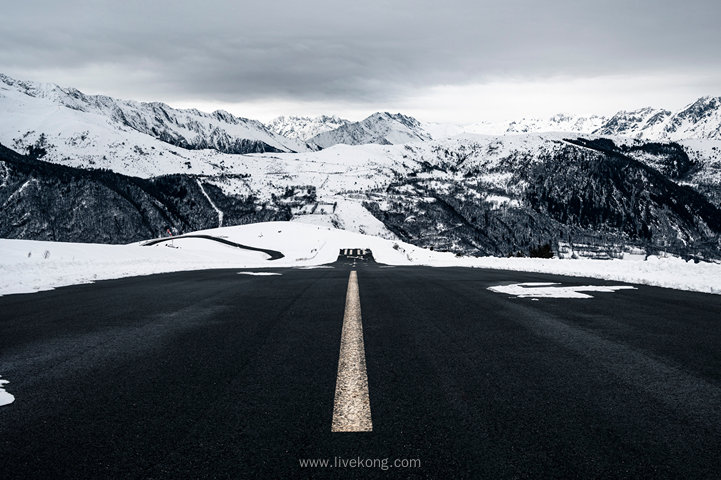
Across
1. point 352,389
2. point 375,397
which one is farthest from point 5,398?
point 375,397

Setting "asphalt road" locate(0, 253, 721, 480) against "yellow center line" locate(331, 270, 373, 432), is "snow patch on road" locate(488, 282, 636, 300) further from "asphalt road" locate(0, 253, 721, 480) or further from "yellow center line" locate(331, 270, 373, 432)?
"yellow center line" locate(331, 270, 373, 432)

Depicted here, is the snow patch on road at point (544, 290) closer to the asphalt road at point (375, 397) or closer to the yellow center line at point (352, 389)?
the asphalt road at point (375, 397)

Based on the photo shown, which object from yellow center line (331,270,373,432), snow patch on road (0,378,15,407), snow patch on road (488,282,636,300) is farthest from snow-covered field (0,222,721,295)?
yellow center line (331,270,373,432)

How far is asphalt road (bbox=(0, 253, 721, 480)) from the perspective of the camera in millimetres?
2398

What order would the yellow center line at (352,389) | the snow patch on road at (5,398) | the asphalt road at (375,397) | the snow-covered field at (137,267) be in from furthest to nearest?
1. the snow-covered field at (137,267)
2. the snow patch on road at (5,398)
3. the yellow center line at (352,389)
4. the asphalt road at (375,397)

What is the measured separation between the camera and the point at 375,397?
10.9 feet

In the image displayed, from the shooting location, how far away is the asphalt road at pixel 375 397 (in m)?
2.40

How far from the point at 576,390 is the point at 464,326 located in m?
2.58

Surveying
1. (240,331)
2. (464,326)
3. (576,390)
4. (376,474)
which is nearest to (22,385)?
(240,331)

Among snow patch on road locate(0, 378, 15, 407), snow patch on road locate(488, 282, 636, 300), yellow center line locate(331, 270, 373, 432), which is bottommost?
snow patch on road locate(488, 282, 636, 300)

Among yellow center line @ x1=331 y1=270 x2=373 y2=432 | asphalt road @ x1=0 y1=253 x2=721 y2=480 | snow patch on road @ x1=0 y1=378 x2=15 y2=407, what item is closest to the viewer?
asphalt road @ x1=0 y1=253 x2=721 y2=480

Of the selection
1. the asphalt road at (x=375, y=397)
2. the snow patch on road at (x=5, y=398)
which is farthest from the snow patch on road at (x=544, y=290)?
the snow patch on road at (x=5, y=398)

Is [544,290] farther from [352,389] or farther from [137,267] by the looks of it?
[137,267]

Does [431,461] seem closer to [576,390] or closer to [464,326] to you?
[576,390]
